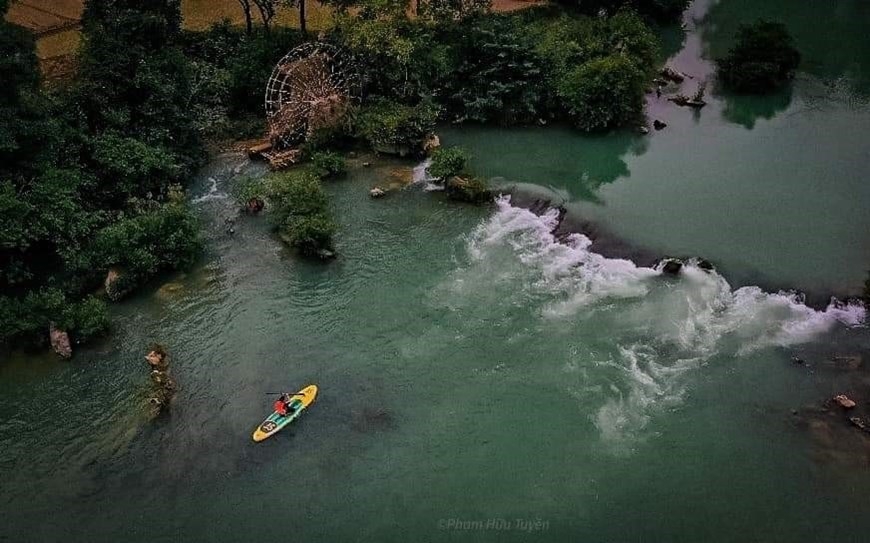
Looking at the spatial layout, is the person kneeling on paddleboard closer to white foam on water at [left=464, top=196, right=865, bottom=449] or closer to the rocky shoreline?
white foam on water at [left=464, top=196, right=865, bottom=449]

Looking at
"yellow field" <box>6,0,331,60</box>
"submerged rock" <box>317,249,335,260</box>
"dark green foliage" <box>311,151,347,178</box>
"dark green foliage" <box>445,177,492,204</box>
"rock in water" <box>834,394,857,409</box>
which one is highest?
"yellow field" <box>6,0,331,60</box>

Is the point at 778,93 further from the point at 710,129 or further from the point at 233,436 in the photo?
the point at 233,436

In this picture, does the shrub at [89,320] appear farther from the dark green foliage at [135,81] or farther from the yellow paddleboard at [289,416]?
the dark green foliage at [135,81]

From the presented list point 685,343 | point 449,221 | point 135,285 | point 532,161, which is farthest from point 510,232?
point 135,285

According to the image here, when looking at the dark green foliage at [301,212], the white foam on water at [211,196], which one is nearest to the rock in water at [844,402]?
the dark green foliage at [301,212]

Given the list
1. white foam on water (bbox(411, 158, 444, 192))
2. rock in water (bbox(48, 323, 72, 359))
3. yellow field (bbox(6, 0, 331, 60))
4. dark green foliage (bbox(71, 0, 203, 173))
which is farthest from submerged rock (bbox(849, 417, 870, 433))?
yellow field (bbox(6, 0, 331, 60))

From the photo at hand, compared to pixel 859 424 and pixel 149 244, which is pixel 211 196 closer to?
pixel 149 244
